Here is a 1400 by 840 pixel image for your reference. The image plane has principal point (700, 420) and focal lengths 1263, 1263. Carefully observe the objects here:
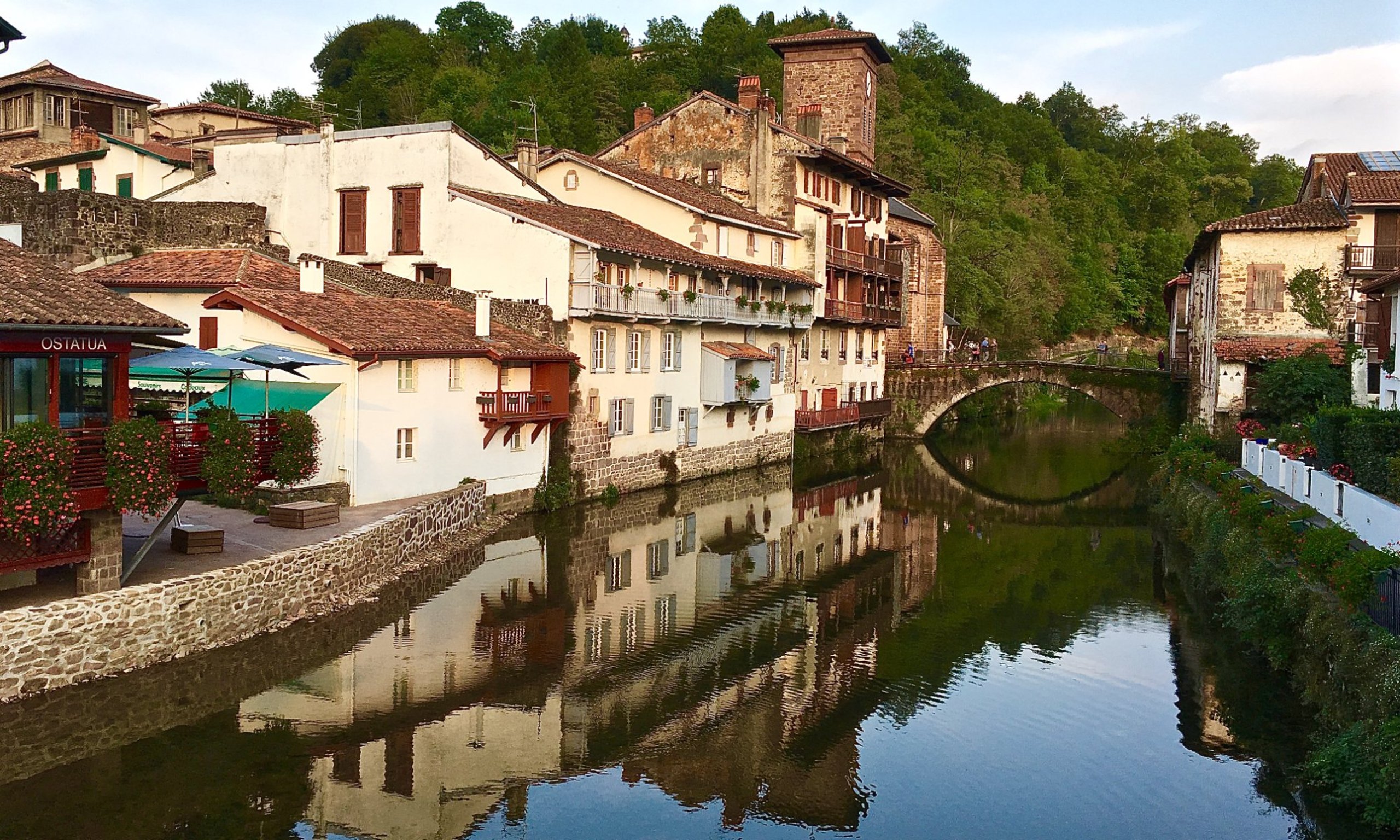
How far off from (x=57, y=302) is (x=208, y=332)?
10.6 metres

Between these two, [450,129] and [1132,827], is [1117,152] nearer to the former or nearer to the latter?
[450,129]

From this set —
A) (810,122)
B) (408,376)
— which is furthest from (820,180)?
(408,376)

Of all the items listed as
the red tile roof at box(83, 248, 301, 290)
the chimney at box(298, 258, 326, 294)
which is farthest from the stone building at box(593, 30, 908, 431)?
the chimney at box(298, 258, 326, 294)

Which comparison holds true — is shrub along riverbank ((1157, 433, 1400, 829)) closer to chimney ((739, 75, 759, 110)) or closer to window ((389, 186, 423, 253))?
window ((389, 186, 423, 253))

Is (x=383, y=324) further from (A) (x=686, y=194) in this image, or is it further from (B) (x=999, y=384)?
(B) (x=999, y=384)

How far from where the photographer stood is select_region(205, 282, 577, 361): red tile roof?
85.4 feet

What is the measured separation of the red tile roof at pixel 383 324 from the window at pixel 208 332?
1.05ft

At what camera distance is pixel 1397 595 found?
14336mm

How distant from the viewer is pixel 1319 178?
142 ft

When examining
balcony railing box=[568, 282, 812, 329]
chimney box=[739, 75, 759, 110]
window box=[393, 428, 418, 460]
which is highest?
chimney box=[739, 75, 759, 110]

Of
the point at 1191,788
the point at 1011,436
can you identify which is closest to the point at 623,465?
the point at 1191,788

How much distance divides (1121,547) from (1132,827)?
1961cm

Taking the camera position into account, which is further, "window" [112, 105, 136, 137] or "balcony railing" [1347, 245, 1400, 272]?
"window" [112, 105, 136, 137]

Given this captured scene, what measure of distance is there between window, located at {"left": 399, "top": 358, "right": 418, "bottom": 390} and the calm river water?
159 inches
